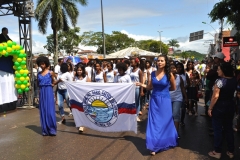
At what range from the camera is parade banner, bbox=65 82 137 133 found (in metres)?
5.47

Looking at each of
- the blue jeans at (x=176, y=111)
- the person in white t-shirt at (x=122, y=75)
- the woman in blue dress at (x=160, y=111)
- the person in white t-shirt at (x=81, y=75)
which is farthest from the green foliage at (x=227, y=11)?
the person in white t-shirt at (x=81, y=75)

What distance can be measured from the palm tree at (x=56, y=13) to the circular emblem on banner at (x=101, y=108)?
64.1ft

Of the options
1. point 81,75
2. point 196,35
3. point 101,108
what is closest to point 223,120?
point 101,108

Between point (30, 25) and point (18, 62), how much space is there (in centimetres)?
161

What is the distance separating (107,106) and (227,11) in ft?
13.8

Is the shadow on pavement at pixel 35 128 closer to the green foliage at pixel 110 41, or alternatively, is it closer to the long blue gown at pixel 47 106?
the long blue gown at pixel 47 106

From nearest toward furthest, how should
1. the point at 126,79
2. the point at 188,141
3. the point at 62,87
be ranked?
the point at 188,141, the point at 126,79, the point at 62,87

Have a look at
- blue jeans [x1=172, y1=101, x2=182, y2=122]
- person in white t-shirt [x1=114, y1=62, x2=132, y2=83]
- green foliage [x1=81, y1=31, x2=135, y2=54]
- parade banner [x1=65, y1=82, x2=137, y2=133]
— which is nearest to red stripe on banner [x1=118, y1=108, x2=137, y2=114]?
parade banner [x1=65, y1=82, x2=137, y2=133]

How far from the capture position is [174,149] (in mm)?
4883

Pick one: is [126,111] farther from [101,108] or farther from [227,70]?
[227,70]

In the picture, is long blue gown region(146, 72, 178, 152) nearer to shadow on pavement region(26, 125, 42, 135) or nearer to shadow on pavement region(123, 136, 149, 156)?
shadow on pavement region(123, 136, 149, 156)

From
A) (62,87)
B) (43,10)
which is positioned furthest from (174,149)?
(43,10)

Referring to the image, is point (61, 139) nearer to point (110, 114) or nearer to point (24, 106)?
point (110, 114)

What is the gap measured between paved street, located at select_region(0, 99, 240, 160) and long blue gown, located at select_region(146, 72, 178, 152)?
217 mm
